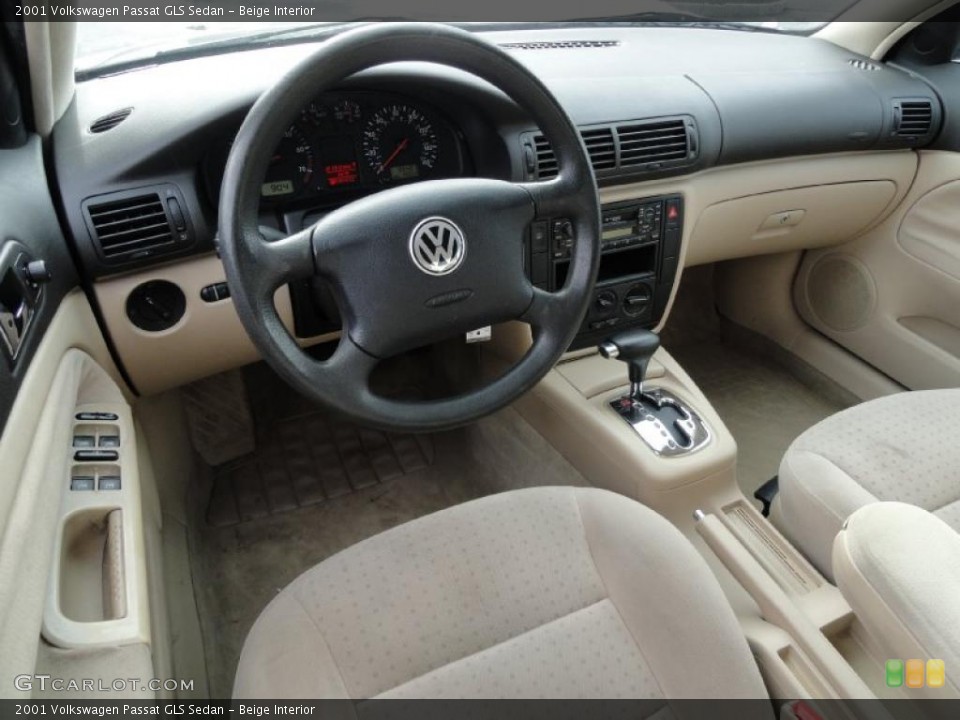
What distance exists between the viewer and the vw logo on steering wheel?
3.22 feet

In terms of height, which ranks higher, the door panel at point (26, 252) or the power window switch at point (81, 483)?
the door panel at point (26, 252)

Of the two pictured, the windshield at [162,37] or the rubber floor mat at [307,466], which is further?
the rubber floor mat at [307,466]

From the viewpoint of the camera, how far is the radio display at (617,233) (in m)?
1.56

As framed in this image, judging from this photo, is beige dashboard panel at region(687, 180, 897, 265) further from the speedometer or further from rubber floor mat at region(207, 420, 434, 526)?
rubber floor mat at region(207, 420, 434, 526)

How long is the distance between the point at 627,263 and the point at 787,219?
0.55m

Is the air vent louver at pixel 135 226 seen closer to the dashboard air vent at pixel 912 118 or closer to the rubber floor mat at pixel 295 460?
the rubber floor mat at pixel 295 460

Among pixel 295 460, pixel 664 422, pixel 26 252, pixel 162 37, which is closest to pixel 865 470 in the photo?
pixel 664 422

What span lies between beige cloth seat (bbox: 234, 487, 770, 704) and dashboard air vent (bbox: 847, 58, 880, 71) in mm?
1444

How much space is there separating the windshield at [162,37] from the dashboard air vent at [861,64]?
1305 millimetres

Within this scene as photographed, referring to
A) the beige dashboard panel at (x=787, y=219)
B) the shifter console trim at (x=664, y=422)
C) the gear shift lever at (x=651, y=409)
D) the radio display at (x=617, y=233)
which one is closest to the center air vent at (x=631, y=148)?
the radio display at (x=617, y=233)

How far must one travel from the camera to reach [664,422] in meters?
1.50

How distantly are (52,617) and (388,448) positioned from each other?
1.25m

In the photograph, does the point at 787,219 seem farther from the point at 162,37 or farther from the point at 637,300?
the point at 162,37

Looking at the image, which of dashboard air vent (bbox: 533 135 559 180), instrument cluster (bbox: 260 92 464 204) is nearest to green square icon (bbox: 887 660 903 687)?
dashboard air vent (bbox: 533 135 559 180)
